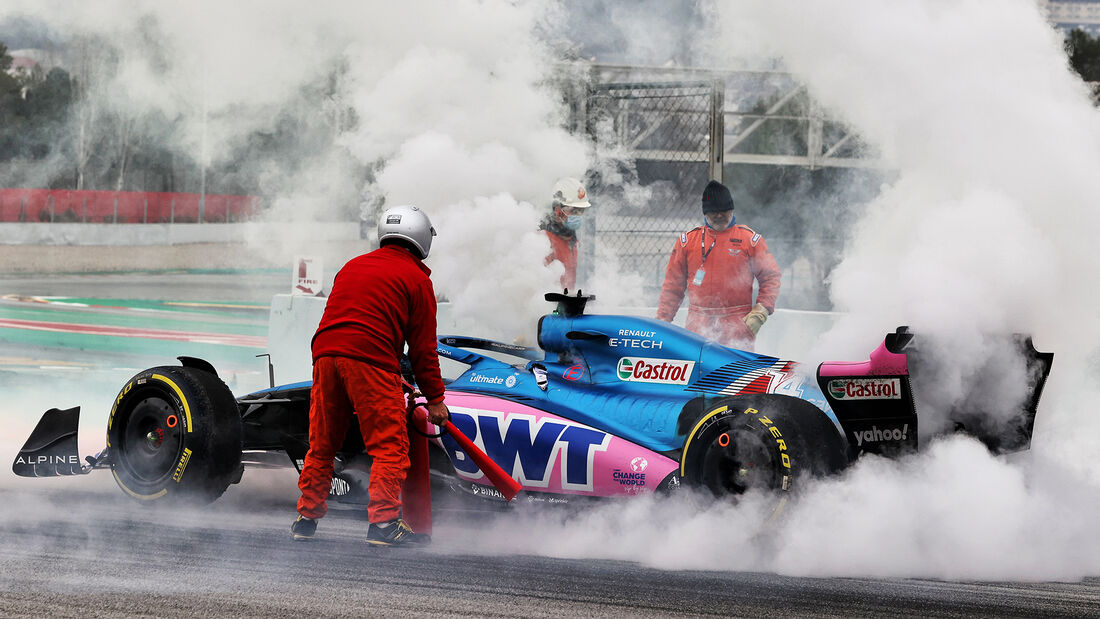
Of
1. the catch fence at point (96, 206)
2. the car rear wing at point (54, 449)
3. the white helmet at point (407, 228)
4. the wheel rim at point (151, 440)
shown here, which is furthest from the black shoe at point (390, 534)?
the catch fence at point (96, 206)

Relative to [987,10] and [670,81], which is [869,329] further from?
[670,81]

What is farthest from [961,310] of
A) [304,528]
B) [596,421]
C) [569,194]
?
[569,194]

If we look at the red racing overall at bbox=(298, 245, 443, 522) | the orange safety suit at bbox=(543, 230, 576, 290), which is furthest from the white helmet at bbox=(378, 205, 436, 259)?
the orange safety suit at bbox=(543, 230, 576, 290)

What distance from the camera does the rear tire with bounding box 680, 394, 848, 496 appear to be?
5.34m

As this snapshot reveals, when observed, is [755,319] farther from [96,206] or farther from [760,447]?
[96,206]

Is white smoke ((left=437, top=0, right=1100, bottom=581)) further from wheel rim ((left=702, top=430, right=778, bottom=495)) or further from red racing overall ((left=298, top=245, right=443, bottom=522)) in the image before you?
red racing overall ((left=298, top=245, right=443, bottom=522))

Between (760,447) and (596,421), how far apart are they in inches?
35.9

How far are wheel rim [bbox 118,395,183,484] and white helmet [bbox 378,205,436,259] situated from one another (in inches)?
65.1

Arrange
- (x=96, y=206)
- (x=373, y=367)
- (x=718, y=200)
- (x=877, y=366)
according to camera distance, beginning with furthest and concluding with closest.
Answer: (x=96, y=206)
(x=718, y=200)
(x=373, y=367)
(x=877, y=366)

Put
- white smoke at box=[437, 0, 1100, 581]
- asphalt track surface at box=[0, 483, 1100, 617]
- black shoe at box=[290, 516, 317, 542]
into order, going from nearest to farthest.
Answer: asphalt track surface at box=[0, 483, 1100, 617] < white smoke at box=[437, 0, 1100, 581] < black shoe at box=[290, 516, 317, 542]

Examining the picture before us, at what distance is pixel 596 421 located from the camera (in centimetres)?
596

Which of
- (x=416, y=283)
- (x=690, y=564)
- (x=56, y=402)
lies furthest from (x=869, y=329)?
(x=56, y=402)

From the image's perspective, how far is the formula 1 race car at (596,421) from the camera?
5383 millimetres

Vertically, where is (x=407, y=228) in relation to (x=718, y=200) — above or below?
below
